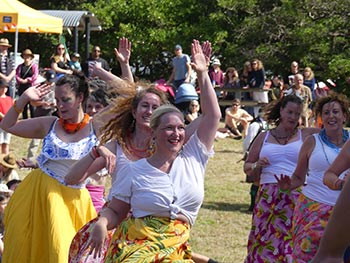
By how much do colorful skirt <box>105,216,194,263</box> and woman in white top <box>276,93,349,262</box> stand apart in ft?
5.60

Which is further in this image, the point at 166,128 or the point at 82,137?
the point at 82,137

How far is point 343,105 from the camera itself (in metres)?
7.31

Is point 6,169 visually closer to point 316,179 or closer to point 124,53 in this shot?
point 124,53

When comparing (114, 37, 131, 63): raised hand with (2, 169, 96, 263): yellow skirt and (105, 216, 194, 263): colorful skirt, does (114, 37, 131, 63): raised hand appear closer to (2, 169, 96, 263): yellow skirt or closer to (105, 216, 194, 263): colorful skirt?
(2, 169, 96, 263): yellow skirt

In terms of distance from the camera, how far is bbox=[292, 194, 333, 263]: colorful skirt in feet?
21.7

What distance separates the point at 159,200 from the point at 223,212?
6.70 metres

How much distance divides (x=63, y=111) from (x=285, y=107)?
201cm

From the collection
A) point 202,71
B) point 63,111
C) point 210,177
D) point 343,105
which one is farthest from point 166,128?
point 210,177

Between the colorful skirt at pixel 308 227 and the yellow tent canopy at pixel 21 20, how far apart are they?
13.5 m

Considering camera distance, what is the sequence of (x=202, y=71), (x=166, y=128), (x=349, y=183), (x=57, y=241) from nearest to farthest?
(x=349, y=183) → (x=166, y=128) → (x=202, y=71) → (x=57, y=241)

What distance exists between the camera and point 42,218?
6.69 m

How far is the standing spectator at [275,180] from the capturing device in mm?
7543

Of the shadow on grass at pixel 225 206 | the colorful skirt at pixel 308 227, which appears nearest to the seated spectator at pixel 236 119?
the shadow on grass at pixel 225 206

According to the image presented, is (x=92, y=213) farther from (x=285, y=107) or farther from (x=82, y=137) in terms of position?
(x=285, y=107)
